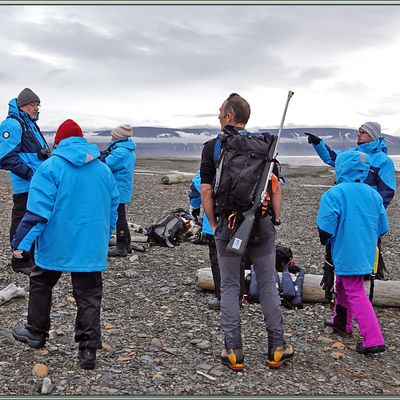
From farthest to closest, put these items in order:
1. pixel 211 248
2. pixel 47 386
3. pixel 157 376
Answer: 1. pixel 211 248
2. pixel 157 376
3. pixel 47 386

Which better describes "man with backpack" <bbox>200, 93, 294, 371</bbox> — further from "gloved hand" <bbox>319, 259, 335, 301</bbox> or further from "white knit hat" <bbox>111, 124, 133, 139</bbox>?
"white knit hat" <bbox>111, 124, 133, 139</bbox>

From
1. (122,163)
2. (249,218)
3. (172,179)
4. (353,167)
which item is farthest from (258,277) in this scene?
(172,179)

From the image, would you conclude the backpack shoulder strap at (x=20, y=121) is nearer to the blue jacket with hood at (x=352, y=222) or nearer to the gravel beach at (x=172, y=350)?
the gravel beach at (x=172, y=350)

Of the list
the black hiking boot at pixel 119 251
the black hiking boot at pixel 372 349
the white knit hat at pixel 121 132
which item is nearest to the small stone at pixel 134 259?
the black hiking boot at pixel 119 251

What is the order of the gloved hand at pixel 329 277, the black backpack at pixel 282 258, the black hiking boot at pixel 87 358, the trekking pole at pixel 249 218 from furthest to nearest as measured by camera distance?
1. the black backpack at pixel 282 258
2. the gloved hand at pixel 329 277
3. the black hiking boot at pixel 87 358
4. the trekking pole at pixel 249 218

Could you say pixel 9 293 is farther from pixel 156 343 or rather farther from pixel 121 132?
pixel 121 132

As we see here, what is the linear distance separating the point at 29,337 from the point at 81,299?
82 cm

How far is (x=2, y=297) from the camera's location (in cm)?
699

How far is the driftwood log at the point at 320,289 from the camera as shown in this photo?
7375 mm

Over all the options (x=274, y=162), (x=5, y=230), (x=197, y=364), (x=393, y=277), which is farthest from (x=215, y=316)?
(x=5, y=230)

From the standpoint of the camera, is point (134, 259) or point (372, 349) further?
point (134, 259)

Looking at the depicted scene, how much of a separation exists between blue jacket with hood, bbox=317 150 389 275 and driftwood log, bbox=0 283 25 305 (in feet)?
14.3

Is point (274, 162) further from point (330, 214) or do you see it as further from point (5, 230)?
point (5, 230)

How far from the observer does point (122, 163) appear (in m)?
9.32
